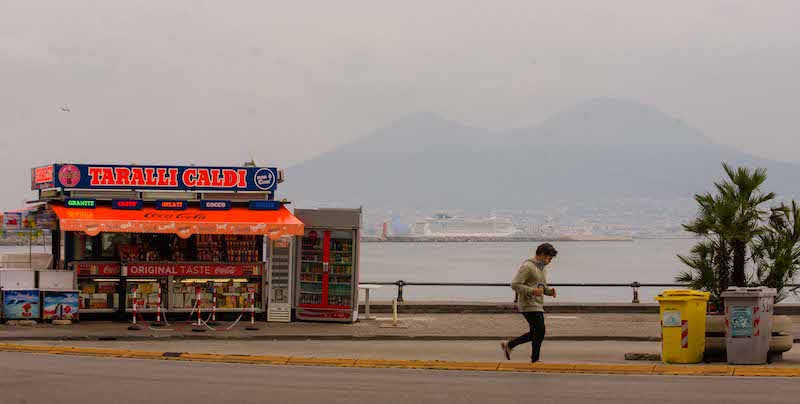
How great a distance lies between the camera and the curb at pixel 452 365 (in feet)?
52.5

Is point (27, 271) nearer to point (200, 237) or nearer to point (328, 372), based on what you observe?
point (200, 237)

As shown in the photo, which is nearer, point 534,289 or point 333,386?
point 333,386

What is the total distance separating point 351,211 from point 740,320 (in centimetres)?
1053

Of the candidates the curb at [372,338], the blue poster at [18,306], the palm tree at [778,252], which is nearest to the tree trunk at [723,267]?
the palm tree at [778,252]

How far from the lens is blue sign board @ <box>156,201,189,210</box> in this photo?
24797 mm

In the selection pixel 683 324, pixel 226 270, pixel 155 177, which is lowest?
pixel 226 270

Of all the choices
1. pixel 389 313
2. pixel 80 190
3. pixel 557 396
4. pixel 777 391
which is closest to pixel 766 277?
pixel 777 391

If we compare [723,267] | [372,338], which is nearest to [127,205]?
[372,338]

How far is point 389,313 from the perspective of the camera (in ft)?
93.3

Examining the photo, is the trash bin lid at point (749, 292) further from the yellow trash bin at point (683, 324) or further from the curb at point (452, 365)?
the curb at point (452, 365)

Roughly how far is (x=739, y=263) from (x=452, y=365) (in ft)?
17.1

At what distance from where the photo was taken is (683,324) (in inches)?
671

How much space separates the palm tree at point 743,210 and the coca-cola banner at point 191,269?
10.6 m

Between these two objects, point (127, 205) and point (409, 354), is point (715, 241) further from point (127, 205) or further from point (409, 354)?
point (127, 205)
